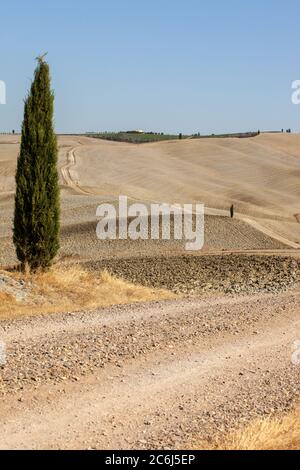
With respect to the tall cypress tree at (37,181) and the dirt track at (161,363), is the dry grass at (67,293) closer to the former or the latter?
the tall cypress tree at (37,181)

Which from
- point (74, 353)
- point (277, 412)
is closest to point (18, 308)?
point (74, 353)

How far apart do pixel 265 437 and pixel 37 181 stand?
585 inches

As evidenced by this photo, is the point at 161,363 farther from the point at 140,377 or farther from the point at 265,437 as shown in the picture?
the point at 265,437

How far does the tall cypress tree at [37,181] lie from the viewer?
22047mm

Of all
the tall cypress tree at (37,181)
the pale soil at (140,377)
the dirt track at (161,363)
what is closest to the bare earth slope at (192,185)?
the dirt track at (161,363)

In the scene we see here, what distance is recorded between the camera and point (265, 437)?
29.1 feet

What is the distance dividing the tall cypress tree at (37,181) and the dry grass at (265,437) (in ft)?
45.9

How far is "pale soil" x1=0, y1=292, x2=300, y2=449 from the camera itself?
8992 millimetres

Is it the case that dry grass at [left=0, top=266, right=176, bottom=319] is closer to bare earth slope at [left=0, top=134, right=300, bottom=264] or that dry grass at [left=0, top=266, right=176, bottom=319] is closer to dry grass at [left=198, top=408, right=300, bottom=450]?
dry grass at [left=198, top=408, right=300, bottom=450]

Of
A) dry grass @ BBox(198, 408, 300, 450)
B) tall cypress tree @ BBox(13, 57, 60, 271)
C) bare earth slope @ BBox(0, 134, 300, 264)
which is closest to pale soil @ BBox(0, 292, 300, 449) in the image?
dry grass @ BBox(198, 408, 300, 450)

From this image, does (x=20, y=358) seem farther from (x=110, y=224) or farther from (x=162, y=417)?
(x=110, y=224)

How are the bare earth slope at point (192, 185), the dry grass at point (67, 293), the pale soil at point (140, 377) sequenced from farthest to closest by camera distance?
the bare earth slope at point (192, 185) < the dry grass at point (67, 293) < the pale soil at point (140, 377)

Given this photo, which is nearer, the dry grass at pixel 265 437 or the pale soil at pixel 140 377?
the dry grass at pixel 265 437

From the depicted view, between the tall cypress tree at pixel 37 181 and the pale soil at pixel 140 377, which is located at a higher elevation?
the tall cypress tree at pixel 37 181
